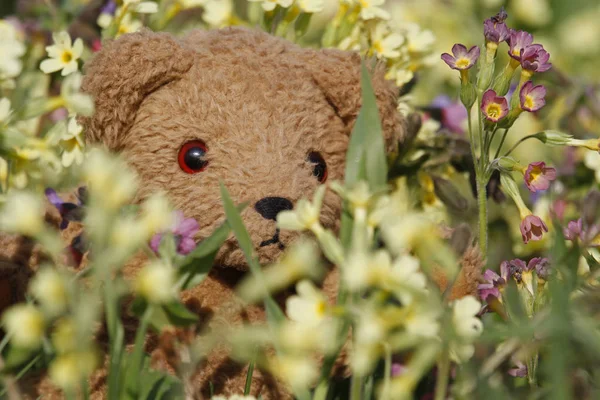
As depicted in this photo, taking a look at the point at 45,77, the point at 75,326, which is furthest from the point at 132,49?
the point at 45,77

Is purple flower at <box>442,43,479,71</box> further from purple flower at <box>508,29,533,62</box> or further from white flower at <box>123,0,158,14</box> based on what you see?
white flower at <box>123,0,158,14</box>

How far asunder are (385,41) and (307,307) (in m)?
0.65

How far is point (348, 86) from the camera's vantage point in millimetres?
950

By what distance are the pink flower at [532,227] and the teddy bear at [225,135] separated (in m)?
0.06

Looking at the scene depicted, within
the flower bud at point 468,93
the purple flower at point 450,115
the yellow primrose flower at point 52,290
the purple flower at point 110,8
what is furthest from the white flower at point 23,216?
the purple flower at point 450,115

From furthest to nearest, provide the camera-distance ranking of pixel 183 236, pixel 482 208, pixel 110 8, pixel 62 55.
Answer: pixel 110 8 < pixel 62 55 < pixel 482 208 < pixel 183 236

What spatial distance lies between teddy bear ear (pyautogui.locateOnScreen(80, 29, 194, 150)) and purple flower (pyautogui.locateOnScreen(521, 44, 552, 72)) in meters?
A: 0.38

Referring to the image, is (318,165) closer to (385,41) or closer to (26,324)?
(385,41)

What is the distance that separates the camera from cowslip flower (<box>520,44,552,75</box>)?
0.87 m

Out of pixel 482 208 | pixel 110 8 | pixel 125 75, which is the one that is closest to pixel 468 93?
pixel 482 208

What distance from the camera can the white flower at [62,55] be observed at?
1021mm

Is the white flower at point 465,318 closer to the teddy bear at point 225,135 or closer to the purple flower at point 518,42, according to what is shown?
the teddy bear at point 225,135

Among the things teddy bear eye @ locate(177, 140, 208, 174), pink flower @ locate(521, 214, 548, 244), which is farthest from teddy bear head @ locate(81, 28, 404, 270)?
pink flower @ locate(521, 214, 548, 244)

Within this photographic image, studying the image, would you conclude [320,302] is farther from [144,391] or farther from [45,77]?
[45,77]
